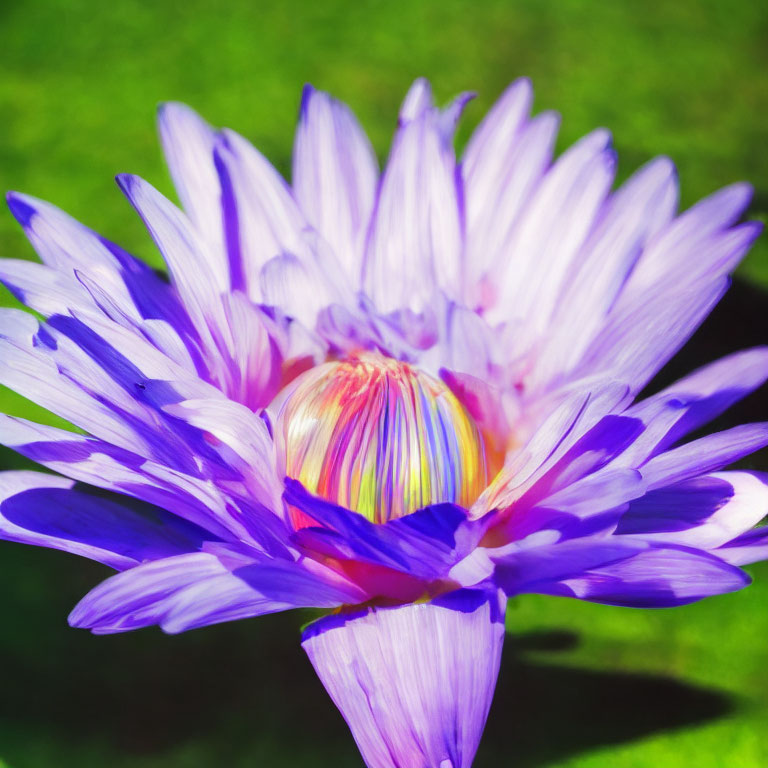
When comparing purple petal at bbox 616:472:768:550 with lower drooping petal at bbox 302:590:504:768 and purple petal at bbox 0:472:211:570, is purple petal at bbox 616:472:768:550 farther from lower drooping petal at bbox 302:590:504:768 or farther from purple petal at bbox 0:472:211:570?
purple petal at bbox 0:472:211:570

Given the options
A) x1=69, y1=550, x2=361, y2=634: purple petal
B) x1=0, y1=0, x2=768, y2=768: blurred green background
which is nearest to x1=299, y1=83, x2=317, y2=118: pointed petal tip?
x1=0, y1=0, x2=768, y2=768: blurred green background

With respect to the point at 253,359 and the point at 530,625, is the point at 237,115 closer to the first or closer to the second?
the point at 253,359

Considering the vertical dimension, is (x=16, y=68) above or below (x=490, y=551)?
above

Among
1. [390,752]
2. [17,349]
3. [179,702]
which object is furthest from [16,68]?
[390,752]

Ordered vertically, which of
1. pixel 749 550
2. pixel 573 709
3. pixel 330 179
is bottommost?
pixel 573 709

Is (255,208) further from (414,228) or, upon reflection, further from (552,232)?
(552,232)

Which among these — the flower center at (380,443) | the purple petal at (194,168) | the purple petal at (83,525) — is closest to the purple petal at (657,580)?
the flower center at (380,443)

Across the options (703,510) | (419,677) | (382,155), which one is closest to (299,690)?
(419,677)
